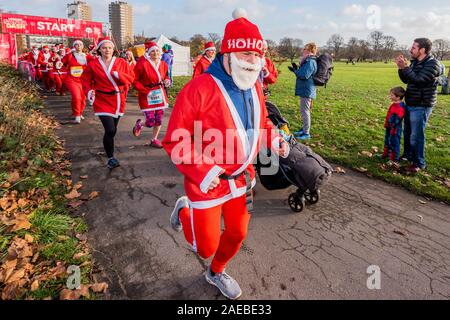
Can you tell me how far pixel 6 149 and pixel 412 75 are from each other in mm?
7120

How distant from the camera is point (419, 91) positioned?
18.3ft

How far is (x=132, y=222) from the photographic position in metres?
4.07

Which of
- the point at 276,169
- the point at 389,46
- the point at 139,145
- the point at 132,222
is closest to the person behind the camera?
the point at 132,222

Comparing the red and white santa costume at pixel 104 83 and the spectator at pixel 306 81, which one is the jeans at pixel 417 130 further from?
the red and white santa costume at pixel 104 83

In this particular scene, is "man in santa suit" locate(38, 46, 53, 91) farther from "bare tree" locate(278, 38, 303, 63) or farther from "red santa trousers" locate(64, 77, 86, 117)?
"bare tree" locate(278, 38, 303, 63)

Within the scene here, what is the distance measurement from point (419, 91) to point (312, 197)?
2978 millimetres

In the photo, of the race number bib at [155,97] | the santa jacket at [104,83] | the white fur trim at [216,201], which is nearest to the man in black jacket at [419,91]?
the white fur trim at [216,201]

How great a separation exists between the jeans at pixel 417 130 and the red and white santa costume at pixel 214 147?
445cm

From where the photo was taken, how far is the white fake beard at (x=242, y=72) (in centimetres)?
243

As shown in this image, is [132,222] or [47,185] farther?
[47,185]

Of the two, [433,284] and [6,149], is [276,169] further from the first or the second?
[6,149]

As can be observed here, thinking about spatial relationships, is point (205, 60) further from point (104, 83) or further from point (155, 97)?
point (104, 83)

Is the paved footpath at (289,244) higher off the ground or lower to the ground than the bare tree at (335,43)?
lower

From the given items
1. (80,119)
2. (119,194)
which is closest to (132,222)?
(119,194)
